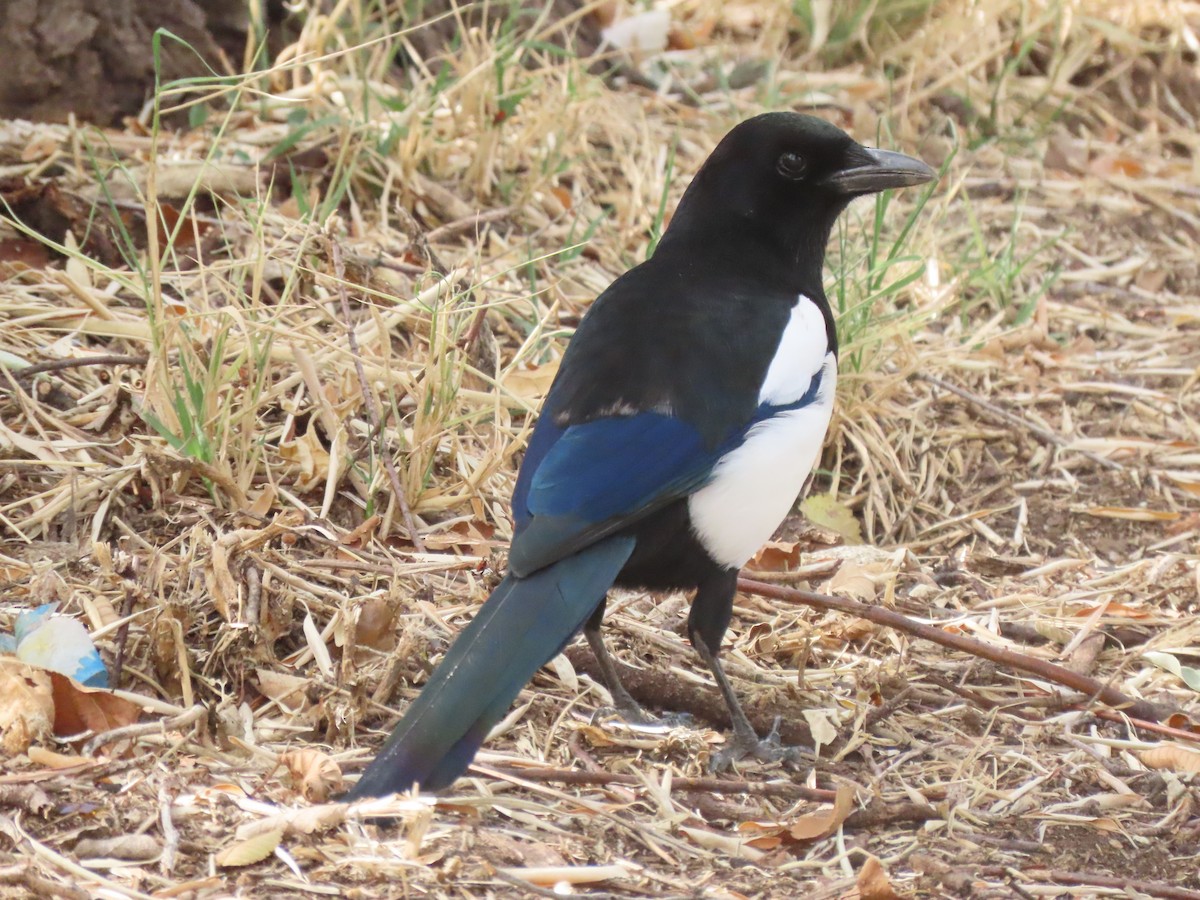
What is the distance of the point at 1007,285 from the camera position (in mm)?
3908

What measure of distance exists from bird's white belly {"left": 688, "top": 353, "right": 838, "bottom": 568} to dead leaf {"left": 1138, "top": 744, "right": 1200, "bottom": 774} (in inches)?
25.0

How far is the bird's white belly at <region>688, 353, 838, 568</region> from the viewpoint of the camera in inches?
91.4

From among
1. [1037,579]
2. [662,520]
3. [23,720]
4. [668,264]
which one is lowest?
[1037,579]

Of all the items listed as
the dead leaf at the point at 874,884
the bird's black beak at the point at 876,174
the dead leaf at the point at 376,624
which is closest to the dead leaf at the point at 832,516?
the bird's black beak at the point at 876,174

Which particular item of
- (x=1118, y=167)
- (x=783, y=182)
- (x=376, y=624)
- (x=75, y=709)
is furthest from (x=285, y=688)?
(x=1118, y=167)

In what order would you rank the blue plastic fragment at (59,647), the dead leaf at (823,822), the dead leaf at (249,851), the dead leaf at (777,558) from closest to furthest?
the dead leaf at (249,851), the dead leaf at (823,822), the blue plastic fragment at (59,647), the dead leaf at (777,558)

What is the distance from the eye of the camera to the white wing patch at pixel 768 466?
2.32m

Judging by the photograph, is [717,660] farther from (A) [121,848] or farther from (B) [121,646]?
(A) [121,848]

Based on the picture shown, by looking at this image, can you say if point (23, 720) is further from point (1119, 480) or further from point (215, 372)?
point (1119, 480)

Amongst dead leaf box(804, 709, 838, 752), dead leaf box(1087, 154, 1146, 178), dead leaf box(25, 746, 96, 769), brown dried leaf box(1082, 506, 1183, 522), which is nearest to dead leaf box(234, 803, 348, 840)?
dead leaf box(25, 746, 96, 769)

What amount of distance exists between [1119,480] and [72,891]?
243 centimetres

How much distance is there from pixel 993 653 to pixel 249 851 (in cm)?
114

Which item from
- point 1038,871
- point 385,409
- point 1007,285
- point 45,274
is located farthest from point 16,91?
point 1038,871

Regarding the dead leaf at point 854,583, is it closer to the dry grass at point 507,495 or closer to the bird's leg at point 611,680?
the dry grass at point 507,495
